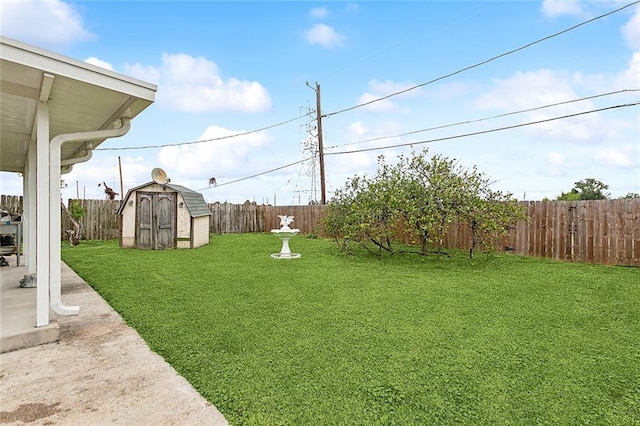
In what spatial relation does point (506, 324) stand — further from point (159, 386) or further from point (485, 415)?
point (159, 386)

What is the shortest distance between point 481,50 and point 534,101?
2.06 m

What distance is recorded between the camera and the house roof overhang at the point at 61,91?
2605 millimetres

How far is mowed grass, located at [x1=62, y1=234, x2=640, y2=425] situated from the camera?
2023 mm

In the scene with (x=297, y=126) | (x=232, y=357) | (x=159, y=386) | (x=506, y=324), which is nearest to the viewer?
(x=159, y=386)

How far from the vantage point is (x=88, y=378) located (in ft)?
7.72

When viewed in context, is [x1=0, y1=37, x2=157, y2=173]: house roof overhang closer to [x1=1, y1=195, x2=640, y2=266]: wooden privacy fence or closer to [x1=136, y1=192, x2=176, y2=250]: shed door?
[x1=136, y1=192, x2=176, y2=250]: shed door

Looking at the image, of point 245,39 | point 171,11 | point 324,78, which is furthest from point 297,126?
point 171,11

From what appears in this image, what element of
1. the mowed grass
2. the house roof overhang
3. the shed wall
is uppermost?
the house roof overhang

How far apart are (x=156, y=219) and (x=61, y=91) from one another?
795 centimetres

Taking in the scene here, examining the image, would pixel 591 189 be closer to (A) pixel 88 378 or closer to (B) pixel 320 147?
(B) pixel 320 147

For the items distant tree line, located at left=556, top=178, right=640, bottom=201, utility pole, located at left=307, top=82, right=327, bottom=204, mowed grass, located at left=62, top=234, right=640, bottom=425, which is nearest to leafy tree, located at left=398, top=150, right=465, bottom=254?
mowed grass, located at left=62, top=234, right=640, bottom=425

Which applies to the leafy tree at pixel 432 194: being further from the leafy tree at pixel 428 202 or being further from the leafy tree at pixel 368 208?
A: the leafy tree at pixel 368 208

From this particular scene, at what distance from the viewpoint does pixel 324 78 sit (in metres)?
13.8

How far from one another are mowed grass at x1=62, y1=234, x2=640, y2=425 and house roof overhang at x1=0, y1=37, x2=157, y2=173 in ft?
7.02
